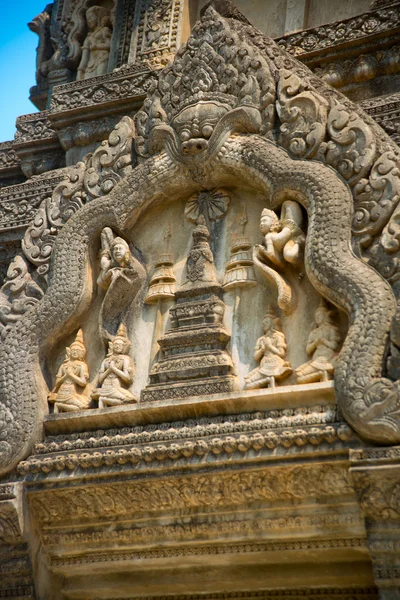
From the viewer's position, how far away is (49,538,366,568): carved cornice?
6516 millimetres

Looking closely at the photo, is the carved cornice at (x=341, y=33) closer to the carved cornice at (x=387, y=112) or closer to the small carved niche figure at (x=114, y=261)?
the carved cornice at (x=387, y=112)

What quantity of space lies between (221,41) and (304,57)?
1.29 m

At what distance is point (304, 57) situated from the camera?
9.21m

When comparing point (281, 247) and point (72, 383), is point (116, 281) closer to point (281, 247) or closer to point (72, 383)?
point (72, 383)

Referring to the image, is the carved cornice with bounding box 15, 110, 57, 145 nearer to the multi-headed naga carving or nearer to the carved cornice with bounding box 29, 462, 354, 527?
the multi-headed naga carving

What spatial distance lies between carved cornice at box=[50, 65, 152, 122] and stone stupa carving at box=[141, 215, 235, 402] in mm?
2516

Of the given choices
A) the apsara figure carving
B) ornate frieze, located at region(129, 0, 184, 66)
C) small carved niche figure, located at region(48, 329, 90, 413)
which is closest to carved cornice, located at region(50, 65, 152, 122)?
ornate frieze, located at region(129, 0, 184, 66)

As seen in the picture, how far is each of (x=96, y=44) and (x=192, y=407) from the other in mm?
5715

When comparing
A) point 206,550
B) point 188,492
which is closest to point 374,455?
point 188,492

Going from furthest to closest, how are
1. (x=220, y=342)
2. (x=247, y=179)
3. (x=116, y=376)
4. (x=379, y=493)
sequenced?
(x=247, y=179) → (x=116, y=376) → (x=220, y=342) → (x=379, y=493)

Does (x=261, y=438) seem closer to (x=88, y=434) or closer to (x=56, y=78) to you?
(x=88, y=434)

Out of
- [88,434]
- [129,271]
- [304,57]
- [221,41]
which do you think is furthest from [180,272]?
[304,57]

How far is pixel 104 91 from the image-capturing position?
32.4 ft

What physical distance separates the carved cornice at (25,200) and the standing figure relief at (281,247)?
2.78m
